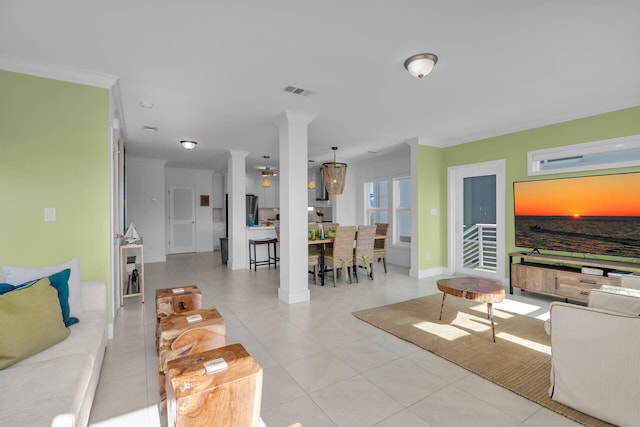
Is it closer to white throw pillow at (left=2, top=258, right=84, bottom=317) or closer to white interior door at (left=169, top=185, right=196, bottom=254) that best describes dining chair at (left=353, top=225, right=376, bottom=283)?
white throw pillow at (left=2, top=258, right=84, bottom=317)

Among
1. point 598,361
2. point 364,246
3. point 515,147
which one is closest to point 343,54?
point 598,361

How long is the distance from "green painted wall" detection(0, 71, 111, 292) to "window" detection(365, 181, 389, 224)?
6.10 metres

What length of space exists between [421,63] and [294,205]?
7.62ft

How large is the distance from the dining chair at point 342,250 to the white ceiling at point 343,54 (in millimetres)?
1760

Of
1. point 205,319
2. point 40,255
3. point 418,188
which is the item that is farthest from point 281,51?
point 418,188

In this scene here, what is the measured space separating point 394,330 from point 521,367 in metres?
1.11

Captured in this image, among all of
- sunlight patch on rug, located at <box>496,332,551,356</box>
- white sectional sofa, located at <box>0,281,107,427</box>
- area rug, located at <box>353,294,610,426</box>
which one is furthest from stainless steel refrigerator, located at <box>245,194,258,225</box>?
sunlight patch on rug, located at <box>496,332,551,356</box>

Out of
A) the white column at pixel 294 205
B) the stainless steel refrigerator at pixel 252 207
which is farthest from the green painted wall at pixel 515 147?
the stainless steel refrigerator at pixel 252 207

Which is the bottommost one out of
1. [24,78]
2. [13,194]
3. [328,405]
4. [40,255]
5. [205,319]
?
[328,405]

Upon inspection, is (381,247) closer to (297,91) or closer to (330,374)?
(297,91)

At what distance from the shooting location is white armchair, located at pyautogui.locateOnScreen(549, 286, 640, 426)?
1.66m

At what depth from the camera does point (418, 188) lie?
222 inches

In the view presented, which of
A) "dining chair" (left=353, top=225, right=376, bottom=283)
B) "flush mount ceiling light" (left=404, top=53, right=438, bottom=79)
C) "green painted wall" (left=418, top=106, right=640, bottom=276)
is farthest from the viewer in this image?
"dining chair" (left=353, top=225, right=376, bottom=283)

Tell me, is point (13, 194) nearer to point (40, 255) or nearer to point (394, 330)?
point (40, 255)
